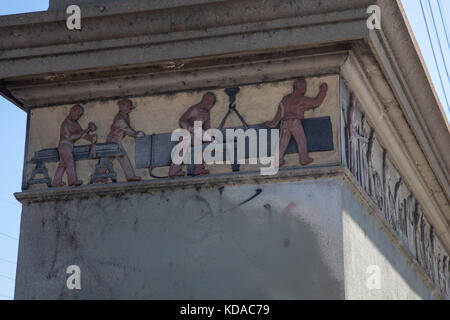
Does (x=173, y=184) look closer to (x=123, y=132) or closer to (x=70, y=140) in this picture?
(x=123, y=132)

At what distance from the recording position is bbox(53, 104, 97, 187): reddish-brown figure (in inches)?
351

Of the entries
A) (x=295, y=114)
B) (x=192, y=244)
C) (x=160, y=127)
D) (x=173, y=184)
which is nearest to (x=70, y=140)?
(x=160, y=127)

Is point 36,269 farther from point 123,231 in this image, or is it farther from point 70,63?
point 70,63

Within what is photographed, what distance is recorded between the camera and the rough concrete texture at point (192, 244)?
812cm

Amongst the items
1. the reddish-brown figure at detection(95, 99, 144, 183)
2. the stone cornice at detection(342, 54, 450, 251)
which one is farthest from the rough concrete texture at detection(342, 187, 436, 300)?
the reddish-brown figure at detection(95, 99, 144, 183)

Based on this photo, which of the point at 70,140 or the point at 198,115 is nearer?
the point at 198,115

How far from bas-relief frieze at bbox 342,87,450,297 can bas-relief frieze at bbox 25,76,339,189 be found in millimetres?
337

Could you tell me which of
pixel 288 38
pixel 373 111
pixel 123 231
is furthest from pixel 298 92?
pixel 123 231

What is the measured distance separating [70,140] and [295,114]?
79.8 inches

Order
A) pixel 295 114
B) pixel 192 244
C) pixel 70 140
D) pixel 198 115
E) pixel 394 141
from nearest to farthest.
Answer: pixel 192 244
pixel 295 114
pixel 198 115
pixel 70 140
pixel 394 141

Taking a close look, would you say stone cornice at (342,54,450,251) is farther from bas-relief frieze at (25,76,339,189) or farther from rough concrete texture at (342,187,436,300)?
rough concrete texture at (342,187,436,300)

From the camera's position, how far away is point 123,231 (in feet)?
28.4

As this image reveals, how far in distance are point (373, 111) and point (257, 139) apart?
1.50 metres

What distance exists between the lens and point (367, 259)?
29.0 feet
